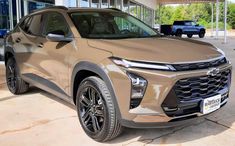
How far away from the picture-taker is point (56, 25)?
456 cm

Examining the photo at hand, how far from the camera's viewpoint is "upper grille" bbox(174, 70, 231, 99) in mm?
3221

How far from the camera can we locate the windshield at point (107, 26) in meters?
4.17

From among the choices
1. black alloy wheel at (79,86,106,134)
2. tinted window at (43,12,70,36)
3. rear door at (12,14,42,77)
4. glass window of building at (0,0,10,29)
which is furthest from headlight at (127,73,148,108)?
glass window of building at (0,0,10,29)

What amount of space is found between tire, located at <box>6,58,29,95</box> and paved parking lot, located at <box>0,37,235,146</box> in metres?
0.76

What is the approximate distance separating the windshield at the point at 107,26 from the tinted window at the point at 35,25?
819 millimetres

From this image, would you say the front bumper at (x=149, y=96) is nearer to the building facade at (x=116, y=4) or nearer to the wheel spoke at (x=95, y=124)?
the wheel spoke at (x=95, y=124)

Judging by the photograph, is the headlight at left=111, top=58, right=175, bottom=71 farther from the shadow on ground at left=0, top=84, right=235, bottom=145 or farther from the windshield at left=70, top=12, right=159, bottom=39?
the windshield at left=70, top=12, right=159, bottom=39

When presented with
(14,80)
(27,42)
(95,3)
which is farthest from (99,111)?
(95,3)

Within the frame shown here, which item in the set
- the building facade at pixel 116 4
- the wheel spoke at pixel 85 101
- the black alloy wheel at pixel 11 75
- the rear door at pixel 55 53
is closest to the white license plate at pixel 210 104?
the wheel spoke at pixel 85 101

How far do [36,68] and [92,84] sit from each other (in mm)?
1619

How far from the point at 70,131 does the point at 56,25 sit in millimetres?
1524

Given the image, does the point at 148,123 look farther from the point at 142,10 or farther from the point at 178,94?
the point at 142,10

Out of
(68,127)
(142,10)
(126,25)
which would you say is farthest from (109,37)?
(142,10)

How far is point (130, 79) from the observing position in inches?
123
